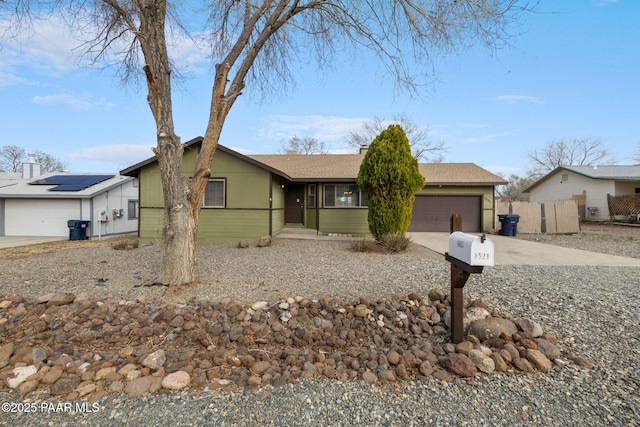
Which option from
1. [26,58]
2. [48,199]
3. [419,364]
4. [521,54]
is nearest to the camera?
[419,364]

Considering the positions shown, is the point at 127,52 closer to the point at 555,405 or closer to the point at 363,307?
the point at 363,307

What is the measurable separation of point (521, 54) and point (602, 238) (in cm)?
1089

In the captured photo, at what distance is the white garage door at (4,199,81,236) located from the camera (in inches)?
A: 503

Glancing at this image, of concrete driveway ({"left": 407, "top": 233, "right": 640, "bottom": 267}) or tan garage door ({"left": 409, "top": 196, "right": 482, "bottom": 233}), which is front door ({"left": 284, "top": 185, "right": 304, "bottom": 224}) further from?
concrete driveway ({"left": 407, "top": 233, "right": 640, "bottom": 267})

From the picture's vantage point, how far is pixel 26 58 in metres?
6.08

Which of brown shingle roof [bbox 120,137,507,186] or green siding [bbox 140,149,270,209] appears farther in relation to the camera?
brown shingle roof [bbox 120,137,507,186]

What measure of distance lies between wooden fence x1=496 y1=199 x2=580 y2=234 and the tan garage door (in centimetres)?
178

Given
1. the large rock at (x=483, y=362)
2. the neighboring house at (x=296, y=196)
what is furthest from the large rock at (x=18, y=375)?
the neighboring house at (x=296, y=196)

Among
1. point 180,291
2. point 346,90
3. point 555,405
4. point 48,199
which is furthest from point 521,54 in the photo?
point 48,199

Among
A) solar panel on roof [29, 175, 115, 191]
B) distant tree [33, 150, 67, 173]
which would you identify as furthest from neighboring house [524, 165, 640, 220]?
distant tree [33, 150, 67, 173]

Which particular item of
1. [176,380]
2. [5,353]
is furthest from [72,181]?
[176,380]

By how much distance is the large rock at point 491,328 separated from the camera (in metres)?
2.96

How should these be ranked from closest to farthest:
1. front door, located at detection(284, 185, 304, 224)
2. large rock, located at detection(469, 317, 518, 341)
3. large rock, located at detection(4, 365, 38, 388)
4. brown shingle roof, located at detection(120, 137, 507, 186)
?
large rock, located at detection(4, 365, 38, 388) → large rock, located at detection(469, 317, 518, 341) → brown shingle roof, located at detection(120, 137, 507, 186) → front door, located at detection(284, 185, 304, 224)

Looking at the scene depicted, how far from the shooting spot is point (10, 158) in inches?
1284
